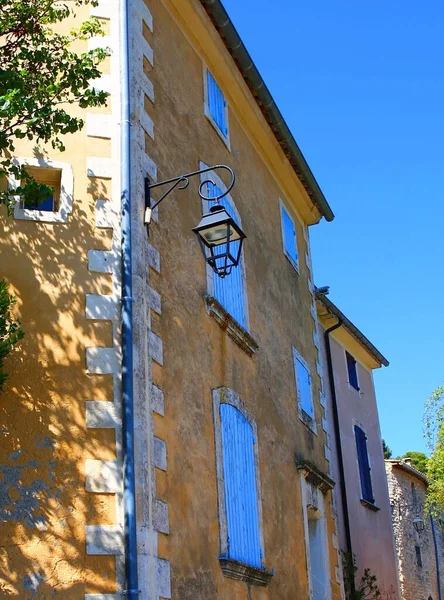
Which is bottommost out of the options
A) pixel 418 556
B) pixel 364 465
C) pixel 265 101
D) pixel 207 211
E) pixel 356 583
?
pixel 356 583

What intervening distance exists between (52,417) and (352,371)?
569 inches

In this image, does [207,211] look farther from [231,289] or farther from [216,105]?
[216,105]

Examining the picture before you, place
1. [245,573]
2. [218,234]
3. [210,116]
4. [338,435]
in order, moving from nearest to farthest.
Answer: [218,234] < [245,573] < [210,116] < [338,435]

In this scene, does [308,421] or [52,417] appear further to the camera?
[308,421]

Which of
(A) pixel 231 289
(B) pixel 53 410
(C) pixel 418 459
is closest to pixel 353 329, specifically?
(A) pixel 231 289

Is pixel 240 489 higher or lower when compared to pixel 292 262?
lower

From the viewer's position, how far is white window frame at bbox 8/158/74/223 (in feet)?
27.9

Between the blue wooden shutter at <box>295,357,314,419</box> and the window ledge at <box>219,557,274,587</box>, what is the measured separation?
3.59 metres

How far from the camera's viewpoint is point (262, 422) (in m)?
11.4

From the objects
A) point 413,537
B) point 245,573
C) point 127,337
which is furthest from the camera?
point 413,537

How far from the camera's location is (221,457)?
9656 millimetres

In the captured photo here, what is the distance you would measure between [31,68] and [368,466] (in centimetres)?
1494

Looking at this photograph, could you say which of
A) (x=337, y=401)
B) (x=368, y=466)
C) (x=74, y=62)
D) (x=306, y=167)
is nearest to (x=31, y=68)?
(x=74, y=62)

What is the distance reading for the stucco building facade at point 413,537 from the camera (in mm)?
23172
